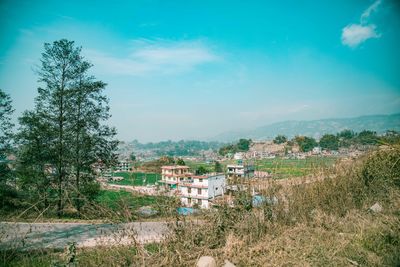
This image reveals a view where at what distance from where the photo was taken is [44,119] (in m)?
12.3

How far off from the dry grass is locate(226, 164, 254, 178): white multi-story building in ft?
1.74

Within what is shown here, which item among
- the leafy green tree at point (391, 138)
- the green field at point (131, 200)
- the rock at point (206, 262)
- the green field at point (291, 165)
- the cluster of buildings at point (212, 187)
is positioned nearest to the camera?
the rock at point (206, 262)

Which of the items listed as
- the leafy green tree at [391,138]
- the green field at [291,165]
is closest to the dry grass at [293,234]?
the green field at [291,165]

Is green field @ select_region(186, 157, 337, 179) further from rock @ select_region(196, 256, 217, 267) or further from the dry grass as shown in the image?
rock @ select_region(196, 256, 217, 267)

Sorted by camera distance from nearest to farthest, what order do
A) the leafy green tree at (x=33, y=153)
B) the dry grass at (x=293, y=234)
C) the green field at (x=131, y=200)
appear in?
the dry grass at (x=293, y=234), the green field at (x=131, y=200), the leafy green tree at (x=33, y=153)

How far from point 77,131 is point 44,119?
5.33 ft

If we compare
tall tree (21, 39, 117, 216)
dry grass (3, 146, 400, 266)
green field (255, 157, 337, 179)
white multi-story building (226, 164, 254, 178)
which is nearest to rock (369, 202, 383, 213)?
dry grass (3, 146, 400, 266)

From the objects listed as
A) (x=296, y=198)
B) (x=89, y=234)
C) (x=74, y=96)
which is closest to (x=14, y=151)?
(x=74, y=96)

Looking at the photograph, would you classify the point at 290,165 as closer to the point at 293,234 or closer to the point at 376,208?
the point at 293,234

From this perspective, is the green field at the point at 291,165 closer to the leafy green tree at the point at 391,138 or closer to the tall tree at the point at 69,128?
the leafy green tree at the point at 391,138

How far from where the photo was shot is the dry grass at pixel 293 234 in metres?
3.52

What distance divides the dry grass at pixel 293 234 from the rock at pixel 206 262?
121 millimetres

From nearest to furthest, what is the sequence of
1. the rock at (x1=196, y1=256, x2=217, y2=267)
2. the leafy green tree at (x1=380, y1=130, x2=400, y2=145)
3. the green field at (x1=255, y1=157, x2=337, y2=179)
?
the rock at (x1=196, y1=256, x2=217, y2=267) < the green field at (x1=255, y1=157, x2=337, y2=179) < the leafy green tree at (x1=380, y1=130, x2=400, y2=145)

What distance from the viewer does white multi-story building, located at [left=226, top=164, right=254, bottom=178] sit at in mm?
5314
